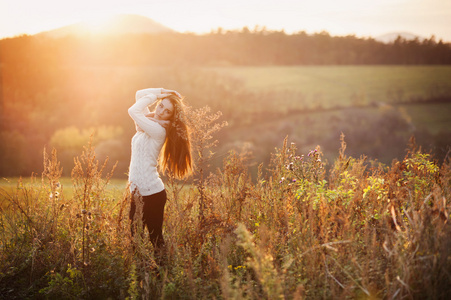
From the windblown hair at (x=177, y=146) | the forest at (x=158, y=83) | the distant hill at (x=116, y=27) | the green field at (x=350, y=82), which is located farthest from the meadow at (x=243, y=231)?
the green field at (x=350, y=82)

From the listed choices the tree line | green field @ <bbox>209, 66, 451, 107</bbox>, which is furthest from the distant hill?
green field @ <bbox>209, 66, 451, 107</bbox>

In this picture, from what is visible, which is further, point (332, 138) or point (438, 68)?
point (438, 68)

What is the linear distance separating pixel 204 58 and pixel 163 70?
351 centimetres

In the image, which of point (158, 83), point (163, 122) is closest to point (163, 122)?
point (163, 122)

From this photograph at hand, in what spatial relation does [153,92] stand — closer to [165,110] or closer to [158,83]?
[165,110]

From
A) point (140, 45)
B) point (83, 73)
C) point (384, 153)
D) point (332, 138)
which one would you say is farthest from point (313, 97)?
point (83, 73)

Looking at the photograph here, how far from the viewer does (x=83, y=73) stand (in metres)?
26.3

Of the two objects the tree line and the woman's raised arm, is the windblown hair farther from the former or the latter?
the tree line

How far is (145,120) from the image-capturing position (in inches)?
159

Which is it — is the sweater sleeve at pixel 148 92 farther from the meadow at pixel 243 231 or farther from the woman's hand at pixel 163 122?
the meadow at pixel 243 231

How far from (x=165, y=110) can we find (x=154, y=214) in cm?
118

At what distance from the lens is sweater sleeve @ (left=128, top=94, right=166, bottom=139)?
4.03 metres

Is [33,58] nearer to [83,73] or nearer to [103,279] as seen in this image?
[83,73]

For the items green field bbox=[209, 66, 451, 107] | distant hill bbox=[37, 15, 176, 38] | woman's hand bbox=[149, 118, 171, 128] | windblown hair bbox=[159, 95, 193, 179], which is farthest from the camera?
green field bbox=[209, 66, 451, 107]
